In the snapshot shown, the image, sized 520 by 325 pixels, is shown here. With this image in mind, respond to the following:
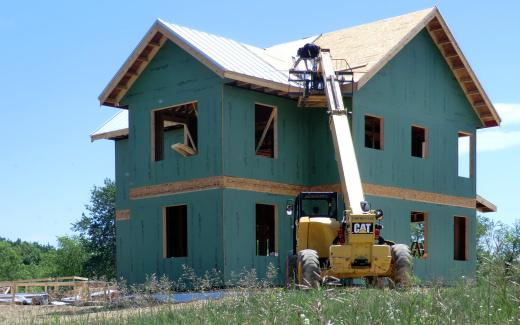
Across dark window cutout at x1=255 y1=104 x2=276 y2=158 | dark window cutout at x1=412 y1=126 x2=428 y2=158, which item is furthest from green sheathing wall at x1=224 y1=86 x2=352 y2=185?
dark window cutout at x1=412 y1=126 x2=428 y2=158

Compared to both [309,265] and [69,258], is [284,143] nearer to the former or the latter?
[309,265]

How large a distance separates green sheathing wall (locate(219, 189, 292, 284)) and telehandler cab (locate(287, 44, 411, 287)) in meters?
1.17

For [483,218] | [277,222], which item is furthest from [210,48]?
[483,218]

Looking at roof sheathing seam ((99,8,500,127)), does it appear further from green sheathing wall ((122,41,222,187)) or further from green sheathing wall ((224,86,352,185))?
green sheathing wall ((224,86,352,185))

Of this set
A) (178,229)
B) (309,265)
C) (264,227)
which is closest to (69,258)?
(264,227)

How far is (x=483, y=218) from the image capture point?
6469cm

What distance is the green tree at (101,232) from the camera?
53.9 m

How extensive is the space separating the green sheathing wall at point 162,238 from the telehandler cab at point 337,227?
317 cm

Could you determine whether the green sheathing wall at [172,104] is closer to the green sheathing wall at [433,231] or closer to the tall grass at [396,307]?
the green sheathing wall at [433,231]

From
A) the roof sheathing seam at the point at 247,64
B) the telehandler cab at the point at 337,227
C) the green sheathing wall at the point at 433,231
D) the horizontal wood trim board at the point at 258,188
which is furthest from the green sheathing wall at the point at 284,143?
the green sheathing wall at the point at 433,231

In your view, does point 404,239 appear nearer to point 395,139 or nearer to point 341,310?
point 395,139

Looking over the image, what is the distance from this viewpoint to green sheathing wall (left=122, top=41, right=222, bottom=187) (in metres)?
24.4

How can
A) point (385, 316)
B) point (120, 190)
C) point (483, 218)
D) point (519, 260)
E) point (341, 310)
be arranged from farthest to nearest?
point (483, 218) → point (120, 190) → point (341, 310) → point (519, 260) → point (385, 316)

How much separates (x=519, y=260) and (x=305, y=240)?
458 inches
